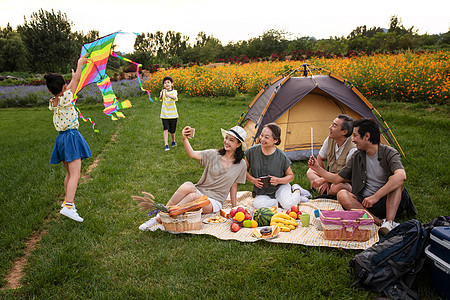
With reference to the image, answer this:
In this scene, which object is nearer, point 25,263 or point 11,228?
point 25,263

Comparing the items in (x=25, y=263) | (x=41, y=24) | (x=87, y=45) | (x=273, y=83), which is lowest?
(x=25, y=263)

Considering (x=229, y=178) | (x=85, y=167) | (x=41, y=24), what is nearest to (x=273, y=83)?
(x=229, y=178)

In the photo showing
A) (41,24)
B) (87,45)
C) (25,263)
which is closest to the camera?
(25,263)

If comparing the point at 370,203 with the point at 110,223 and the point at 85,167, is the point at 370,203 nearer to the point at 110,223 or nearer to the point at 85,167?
the point at 110,223

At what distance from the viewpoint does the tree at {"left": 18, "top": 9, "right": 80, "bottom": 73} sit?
101ft

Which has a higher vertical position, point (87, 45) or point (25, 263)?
point (87, 45)

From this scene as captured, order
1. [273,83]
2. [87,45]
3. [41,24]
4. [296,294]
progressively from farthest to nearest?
[41,24]
[273,83]
[87,45]
[296,294]

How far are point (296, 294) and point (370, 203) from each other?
60.7 inches

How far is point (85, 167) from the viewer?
6273mm

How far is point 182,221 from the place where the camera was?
367 centimetres

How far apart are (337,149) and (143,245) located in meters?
3.07

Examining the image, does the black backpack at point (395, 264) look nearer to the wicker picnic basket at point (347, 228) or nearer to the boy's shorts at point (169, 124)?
the wicker picnic basket at point (347, 228)

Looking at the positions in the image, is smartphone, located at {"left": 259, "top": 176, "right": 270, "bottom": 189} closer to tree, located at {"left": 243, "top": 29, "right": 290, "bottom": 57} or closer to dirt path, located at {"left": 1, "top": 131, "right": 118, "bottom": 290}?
dirt path, located at {"left": 1, "top": 131, "right": 118, "bottom": 290}

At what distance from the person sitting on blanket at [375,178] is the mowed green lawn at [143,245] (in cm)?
53
